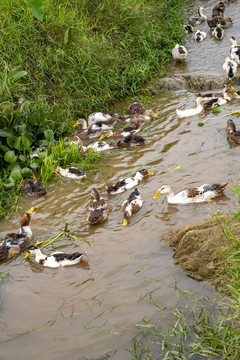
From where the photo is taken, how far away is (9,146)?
308 inches

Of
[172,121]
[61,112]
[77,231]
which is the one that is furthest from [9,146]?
[172,121]

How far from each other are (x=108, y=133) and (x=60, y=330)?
5.05 metres

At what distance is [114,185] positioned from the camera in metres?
6.82

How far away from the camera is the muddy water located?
428 centimetres

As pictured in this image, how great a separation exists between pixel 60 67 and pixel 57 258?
17.5ft

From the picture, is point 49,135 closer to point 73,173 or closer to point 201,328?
point 73,173

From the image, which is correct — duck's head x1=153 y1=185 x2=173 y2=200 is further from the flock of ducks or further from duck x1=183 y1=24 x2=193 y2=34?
duck x1=183 y1=24 x2=193 y2=34

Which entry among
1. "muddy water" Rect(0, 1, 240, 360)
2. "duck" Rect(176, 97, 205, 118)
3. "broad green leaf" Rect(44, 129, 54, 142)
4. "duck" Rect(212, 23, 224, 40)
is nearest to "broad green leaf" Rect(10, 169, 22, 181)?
"muddy water" Rect(0, 1, 240, 360)

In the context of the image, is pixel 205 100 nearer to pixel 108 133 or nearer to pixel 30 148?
pixel 108 133

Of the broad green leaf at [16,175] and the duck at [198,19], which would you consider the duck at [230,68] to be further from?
the broad green leaf at [16,175]

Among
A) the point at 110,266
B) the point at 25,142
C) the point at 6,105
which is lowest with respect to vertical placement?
the point at 110,266

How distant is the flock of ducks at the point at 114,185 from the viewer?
18.8ft

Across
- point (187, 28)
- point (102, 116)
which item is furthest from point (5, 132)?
point (187, 28)

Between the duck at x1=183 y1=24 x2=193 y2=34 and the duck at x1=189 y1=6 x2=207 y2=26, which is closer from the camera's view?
the duck at x1=183 y1=24 x2=193 y2=34
